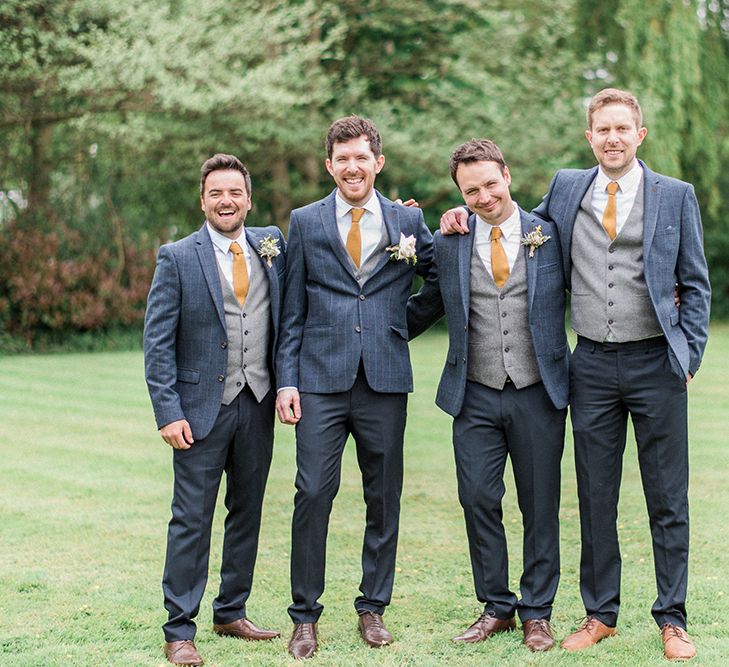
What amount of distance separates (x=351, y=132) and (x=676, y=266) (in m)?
1.46

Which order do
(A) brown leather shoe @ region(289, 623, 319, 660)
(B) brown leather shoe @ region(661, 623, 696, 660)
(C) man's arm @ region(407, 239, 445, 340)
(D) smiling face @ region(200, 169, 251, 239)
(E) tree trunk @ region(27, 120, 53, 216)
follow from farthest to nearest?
(E) tree trunk @ region(27, 120, 53, 216)
(C) man's arm @ region(407, 239, 445, 340)
(D) smiling face @ region(200, 169, 251, 239)
(A) brown leather shoe @ region(289, 623, 319, 660)
(B) brown leather shoe @ region(661, 623, 696, 660)

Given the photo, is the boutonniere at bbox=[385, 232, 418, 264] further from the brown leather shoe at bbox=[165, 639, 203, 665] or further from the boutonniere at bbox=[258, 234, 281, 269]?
the brown leather shoe at bbox=[165, 639, 203, 665]

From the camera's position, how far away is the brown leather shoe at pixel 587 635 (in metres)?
4.49

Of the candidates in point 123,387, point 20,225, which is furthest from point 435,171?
point 123,387

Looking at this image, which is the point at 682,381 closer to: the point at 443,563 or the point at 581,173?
the point at 581,173

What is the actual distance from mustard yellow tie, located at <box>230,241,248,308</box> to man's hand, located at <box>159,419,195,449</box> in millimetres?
569

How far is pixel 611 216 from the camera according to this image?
449 cm

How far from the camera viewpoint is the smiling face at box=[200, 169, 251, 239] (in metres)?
4.55

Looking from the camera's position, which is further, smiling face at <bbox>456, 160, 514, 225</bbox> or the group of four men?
smiling face at <bbox>456, 160, 514, 225</bbox>

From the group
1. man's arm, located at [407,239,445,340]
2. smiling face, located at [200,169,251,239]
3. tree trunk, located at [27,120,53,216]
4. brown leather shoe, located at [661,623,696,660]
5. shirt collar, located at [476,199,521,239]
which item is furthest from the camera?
tree trunk, located at [27,120,53,216]

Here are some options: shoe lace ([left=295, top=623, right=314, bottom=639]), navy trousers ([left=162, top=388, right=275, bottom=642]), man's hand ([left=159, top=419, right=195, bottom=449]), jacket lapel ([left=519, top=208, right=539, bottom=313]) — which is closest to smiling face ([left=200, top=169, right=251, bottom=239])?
navy trousers ([left=162, top=388, right=275, bottom=642])

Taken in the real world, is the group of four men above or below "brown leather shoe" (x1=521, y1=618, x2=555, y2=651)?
above

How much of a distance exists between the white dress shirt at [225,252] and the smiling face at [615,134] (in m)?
1.52

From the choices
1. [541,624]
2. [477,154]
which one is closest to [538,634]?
[541,624]
